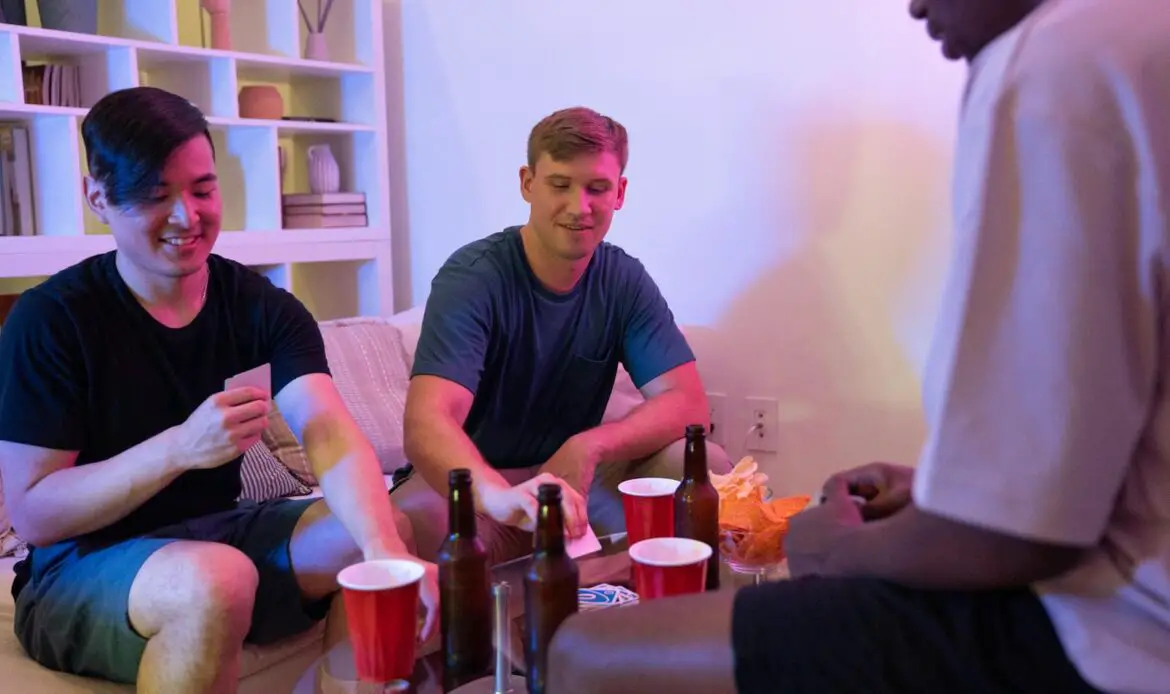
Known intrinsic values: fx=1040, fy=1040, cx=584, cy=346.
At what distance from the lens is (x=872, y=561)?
35.6 inches

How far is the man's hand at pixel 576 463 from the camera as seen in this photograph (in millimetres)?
1876

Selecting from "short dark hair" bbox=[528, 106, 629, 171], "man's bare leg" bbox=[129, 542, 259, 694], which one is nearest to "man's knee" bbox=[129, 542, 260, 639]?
"man's bare leg" bbox=[129, 542, 259, 694]

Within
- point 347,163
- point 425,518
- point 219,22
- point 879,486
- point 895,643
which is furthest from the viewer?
point 347,163

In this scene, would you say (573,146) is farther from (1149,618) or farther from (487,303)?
(1149,618)

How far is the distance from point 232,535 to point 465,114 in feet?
5.81

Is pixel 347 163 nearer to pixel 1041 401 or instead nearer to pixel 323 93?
pixel 323 93

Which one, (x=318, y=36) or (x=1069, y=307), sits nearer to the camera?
(x=1069, y=307)

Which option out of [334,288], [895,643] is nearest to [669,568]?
[895,643]

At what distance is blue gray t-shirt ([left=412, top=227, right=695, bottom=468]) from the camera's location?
6.46 ft

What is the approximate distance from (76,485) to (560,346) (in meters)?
0.94

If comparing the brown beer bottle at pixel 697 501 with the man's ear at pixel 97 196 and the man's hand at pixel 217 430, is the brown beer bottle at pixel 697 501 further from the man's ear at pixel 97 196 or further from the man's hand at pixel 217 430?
the man's ear at pixel 97 196

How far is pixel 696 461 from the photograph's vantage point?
151 cm

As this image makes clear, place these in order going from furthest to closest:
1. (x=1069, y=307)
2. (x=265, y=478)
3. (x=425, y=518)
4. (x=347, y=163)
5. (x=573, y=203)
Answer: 1. (x=347, y=163)
2. (x=265, y=478)
3. (x=573, y=203)
4. (x=425, y=518)
5. (x=1069, y=307)

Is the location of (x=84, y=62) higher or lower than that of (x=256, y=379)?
higher
